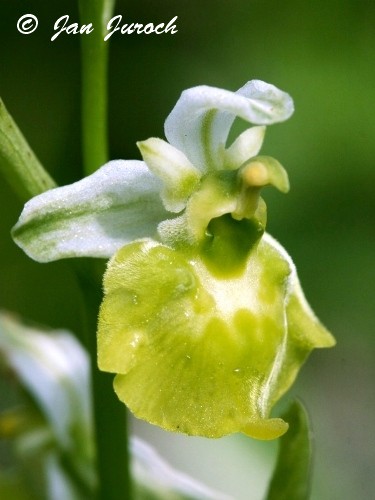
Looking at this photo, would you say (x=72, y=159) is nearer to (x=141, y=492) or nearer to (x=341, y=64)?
(x=341, y=64)

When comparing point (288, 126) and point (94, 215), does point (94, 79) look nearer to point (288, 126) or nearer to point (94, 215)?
point (94, 215)

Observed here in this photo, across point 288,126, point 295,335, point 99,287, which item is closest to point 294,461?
point 295,335

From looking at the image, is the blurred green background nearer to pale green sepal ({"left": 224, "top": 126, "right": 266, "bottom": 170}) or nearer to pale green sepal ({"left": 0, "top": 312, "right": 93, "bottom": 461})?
pale green sepal ({"left": 0, "top": 312, "right": 93, "bottom": 461})

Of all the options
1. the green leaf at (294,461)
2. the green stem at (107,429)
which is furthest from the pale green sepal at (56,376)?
the green leaf at (294,461)

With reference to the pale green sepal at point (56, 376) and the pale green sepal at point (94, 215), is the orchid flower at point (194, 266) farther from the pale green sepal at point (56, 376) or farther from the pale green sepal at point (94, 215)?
the pale green sepal at point (56, 376)

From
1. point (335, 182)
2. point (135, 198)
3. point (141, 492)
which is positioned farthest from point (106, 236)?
point (335, 182)
